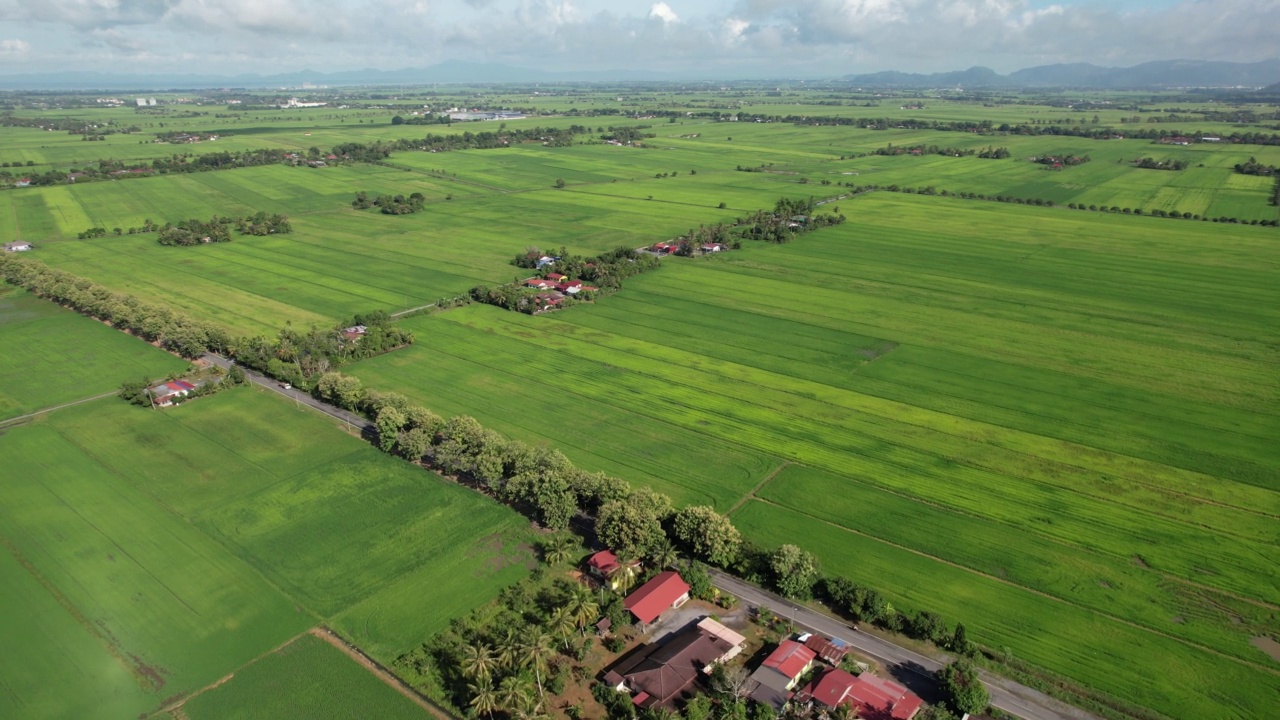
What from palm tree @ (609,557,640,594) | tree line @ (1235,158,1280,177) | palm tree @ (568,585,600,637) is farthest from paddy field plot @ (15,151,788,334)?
tree line @ (1235,158,1280,177)

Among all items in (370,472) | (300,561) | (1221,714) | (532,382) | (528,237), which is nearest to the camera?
(1221,714)

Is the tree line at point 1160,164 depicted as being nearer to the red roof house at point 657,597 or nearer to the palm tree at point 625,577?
the red roof house at point 657,597

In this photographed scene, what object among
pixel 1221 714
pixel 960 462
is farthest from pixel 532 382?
pixel 1221 714

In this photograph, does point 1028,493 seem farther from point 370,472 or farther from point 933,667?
point 370,472

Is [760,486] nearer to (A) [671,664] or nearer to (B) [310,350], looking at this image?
(A) [671,664]

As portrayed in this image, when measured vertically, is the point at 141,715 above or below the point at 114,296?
below

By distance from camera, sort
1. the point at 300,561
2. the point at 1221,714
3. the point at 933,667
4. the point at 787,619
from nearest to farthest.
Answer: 1. the point at 1221,714
2. the point at 933,667
3. the point at 787,619
4. the point at 300,561

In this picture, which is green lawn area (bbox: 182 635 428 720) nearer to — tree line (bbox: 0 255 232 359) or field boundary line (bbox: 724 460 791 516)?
field boundary line (bbox: 724 460 791 516)
